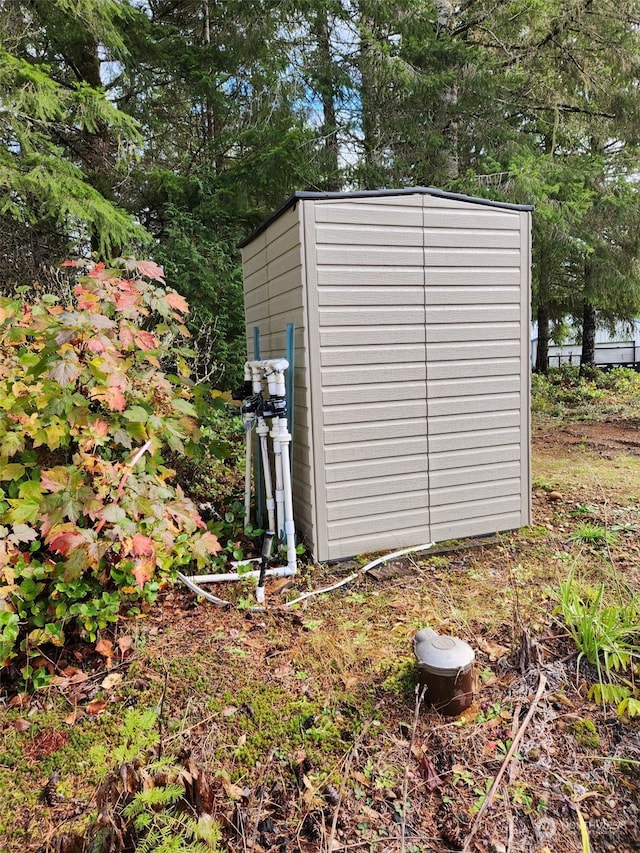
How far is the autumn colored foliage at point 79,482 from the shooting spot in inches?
77.0

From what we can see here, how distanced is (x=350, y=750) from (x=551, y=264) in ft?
26.6

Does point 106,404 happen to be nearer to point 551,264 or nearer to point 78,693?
point 78,693

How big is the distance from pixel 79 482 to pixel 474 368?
7.70 ft

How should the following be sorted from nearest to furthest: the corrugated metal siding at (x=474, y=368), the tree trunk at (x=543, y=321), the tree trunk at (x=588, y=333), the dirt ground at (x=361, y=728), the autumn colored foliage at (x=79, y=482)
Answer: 1. the dirt ground at (x=361, y=728)
2. the autumn colored foliage at (x=79, y=482)
3. the corrugated metal siding at (x=474, y=368)
4. the tree trunk at (x=543, y=321)
5. the tree trunk at (x=588, y=333)

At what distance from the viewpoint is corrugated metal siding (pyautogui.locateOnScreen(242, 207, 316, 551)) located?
2957mm

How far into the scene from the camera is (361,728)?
1.81m

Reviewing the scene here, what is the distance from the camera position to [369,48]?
6398 mm

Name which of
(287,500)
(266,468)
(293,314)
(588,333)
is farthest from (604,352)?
(287,500)

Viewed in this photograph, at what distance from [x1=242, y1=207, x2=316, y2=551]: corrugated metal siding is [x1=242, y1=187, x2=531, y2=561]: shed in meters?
0.01

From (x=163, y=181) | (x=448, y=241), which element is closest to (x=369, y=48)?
(x=163, y=181)

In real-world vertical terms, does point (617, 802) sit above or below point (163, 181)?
below

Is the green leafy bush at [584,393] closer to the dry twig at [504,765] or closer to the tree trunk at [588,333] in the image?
the tree trunk at [588,333]

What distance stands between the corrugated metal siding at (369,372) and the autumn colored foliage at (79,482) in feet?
2.86

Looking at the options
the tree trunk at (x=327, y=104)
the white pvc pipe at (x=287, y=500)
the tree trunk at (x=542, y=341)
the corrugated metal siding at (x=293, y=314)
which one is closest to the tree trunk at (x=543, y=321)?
the tree trunk at (x=542, y=341)
